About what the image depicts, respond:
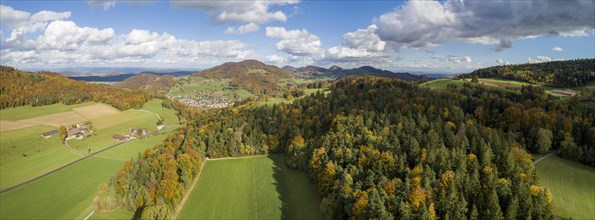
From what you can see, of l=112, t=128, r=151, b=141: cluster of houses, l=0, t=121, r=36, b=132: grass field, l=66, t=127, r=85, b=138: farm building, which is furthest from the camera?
l=112, t=128, r=151, b=141: cluster of houses

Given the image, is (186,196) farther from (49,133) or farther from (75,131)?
(75,131)

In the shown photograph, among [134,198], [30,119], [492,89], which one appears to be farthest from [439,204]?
[30,119]

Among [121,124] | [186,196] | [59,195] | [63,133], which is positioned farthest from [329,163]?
[121,124]

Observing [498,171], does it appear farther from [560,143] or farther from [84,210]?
[84,210]

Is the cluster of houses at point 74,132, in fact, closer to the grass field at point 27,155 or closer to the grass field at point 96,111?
the grass field at point 27,155

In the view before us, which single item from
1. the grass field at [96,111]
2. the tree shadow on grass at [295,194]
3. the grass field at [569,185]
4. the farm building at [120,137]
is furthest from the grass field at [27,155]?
the grass field at [569,185]

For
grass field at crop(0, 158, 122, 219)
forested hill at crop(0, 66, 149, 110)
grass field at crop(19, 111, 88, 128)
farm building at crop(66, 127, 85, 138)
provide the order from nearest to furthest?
grass field at crop(0, 158, 122, 219) < farm building at crop(66, 127, 85, 138) < grass field at crop(19, 111, 88, 128) < forested hill at crop(0, 66, 149, 110)

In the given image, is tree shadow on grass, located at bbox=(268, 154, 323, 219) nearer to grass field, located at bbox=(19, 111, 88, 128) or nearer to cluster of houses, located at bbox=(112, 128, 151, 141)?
cluster of houses, located at bbox=(112, 128, 151, 141)

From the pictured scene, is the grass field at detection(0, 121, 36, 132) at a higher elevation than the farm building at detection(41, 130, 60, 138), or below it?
higher

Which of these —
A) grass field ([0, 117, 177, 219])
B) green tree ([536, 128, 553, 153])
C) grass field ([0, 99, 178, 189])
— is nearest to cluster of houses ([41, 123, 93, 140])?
grass field ([0, 99, 178, 189])
